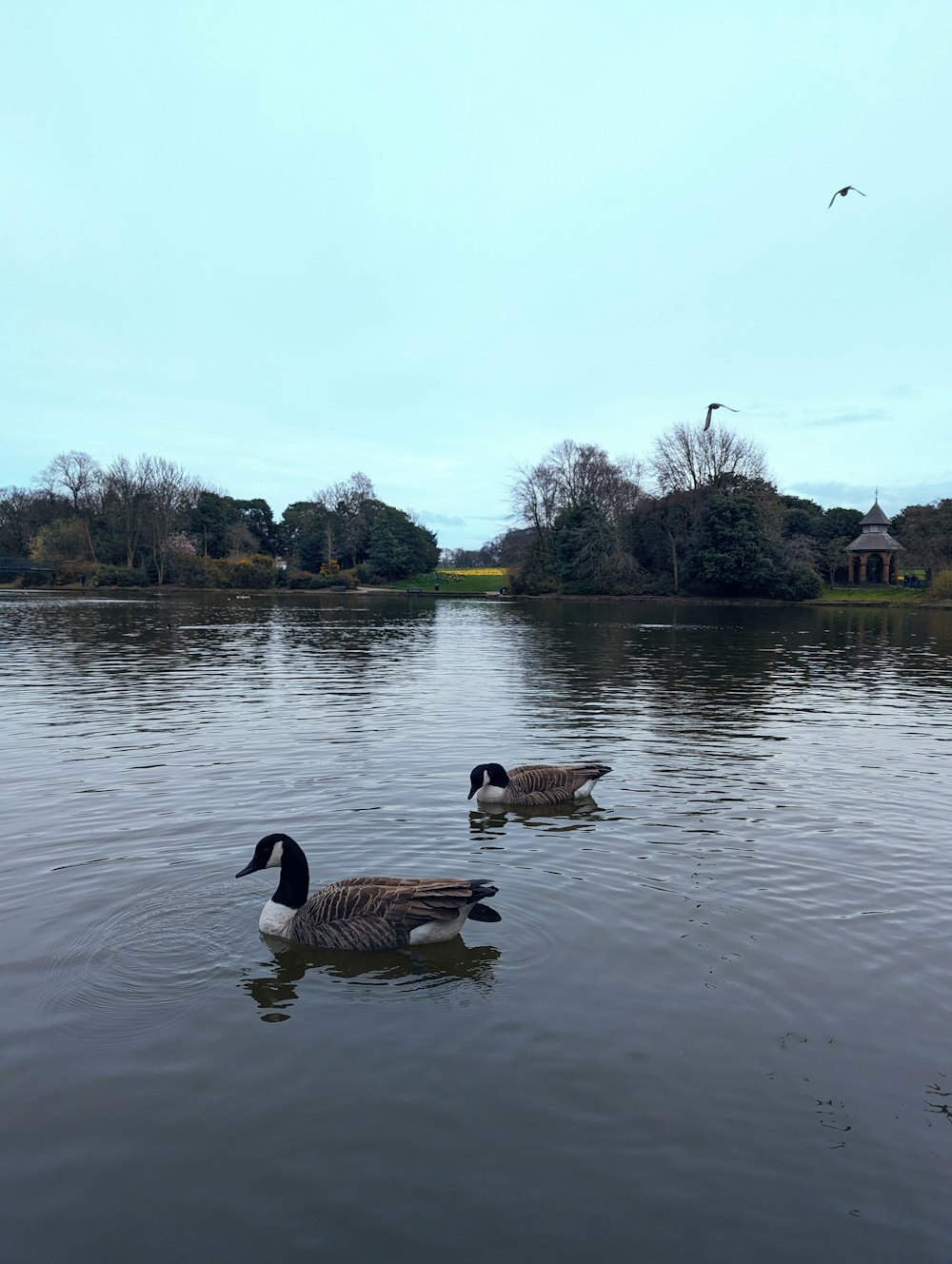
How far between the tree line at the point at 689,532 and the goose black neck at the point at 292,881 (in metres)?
75.0

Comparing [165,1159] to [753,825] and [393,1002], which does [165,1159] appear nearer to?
[393,1002]

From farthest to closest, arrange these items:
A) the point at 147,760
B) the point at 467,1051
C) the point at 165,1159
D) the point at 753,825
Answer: the point at 147,760 < the point at 753,825 < the point at 467,1051 < the point at 165,1159

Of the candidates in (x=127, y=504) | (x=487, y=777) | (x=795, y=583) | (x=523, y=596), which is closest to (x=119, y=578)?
(x=127, y=504)

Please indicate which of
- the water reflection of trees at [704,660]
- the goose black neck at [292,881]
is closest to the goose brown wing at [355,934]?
the goose black neck at [292,881]

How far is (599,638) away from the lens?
40156 mm

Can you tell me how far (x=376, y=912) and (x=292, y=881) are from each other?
0.88 metres

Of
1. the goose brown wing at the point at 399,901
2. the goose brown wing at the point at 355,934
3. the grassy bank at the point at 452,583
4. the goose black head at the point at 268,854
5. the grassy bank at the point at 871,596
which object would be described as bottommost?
A: the goose brown wing at the point at 355,934

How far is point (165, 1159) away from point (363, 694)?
17.9 meters

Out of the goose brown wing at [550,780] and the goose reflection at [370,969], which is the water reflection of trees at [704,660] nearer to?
the goose brown wing at [550,780]

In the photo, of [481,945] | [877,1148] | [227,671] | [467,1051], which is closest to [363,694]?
[227,671]

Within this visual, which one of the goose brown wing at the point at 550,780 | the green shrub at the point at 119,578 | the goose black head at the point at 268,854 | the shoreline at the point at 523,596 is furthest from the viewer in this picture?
the green shrub at the point at 119,578

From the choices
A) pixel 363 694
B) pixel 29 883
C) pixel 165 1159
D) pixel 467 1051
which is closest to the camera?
pixel 165 1159

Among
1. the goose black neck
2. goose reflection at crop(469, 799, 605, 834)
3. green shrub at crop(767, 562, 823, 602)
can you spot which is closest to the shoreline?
green shrub at crop(767, 562, 823, 602)

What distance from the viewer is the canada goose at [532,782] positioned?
39.2ft
